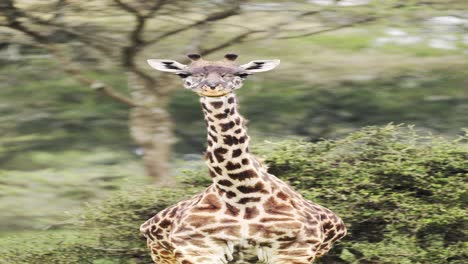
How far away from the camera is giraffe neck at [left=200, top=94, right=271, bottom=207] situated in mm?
7176

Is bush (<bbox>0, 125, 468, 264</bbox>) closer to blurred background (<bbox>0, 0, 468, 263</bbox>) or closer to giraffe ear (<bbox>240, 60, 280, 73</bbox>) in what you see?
giraffe ear (<bbox>240, 60, 280, 73</bbox>)

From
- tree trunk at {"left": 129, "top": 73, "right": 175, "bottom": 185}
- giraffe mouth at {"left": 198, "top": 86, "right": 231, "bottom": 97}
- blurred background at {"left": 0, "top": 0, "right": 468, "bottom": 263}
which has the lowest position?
blurred background at {"left": 0, "top": 0, "right": 468, "bottom": 263}

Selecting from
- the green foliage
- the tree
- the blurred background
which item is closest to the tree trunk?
the tree

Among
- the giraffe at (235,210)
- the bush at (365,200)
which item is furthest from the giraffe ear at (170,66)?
the bush at (365,200)

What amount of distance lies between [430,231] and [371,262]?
0.55 meters

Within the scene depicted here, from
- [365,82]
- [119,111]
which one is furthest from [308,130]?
[119,111]

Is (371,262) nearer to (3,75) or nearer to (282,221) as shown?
(282,221)

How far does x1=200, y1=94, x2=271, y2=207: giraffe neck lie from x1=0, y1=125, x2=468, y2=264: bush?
2.56m

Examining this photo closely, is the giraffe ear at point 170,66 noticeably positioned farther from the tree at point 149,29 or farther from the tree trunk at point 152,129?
the tree trunk at point 152,129

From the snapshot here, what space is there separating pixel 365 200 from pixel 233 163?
9.35 ft

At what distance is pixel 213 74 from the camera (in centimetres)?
692

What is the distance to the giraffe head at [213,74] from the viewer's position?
691cm

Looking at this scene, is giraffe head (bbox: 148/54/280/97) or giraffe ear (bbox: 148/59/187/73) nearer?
giraffe head (bbox: 148/54/280/97)

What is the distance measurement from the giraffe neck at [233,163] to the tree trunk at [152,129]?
→ 5.29 m
